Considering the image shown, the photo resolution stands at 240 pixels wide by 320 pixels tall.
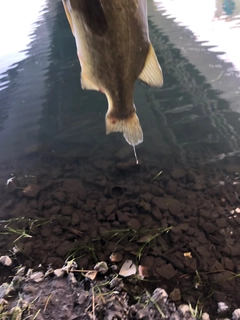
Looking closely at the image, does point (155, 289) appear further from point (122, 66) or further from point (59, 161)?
point (59, 161)

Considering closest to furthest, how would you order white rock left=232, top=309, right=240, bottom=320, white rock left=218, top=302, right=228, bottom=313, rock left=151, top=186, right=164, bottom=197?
white rock left=232, top=309, right=240, bottom=320, white rock left=218, top=302, right=228, bottom=313, rock left=151, top=186, right=164, bottom=197

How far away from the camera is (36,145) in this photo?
4.62 m

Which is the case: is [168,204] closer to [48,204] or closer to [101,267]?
[101,267]

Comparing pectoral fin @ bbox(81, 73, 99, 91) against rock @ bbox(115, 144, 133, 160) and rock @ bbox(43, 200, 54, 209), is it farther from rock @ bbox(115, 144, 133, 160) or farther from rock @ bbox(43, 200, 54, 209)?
rock @ bbox(115, 144, 133, 160)

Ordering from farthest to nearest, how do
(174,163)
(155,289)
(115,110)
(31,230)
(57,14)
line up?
(57,14) → (174,163) → (31,230) → (155,289) → (115,110)

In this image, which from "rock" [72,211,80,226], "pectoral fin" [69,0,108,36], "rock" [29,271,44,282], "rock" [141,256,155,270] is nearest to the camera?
"pectoral fin" [69,0,108,36]

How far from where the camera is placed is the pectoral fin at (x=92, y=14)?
3.66ft

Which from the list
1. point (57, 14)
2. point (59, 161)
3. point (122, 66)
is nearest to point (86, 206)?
point (59, 161)

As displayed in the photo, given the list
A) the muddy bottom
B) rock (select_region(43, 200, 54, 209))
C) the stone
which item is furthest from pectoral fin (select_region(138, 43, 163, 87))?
rock (select_region(43, 200, 54, 209))

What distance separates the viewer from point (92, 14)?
1.15 metres

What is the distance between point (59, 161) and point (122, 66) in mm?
3042

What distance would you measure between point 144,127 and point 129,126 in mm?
2997

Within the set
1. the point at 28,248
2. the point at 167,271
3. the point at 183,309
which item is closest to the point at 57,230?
the point at 28,248

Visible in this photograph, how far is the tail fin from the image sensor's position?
1757mm
